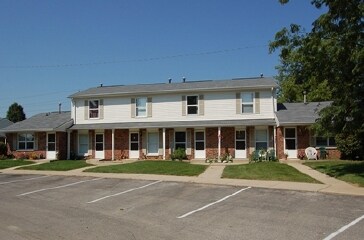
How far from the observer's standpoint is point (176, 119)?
32469mm

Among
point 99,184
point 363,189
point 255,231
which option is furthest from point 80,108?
point 255,231

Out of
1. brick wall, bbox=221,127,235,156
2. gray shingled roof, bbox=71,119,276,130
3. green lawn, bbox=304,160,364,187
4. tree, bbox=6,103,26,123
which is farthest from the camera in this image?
tree, bbox=6,103,26,123

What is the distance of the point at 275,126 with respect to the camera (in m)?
29.9

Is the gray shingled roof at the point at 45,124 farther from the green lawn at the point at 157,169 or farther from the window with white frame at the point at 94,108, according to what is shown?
the green lawn at the point at 157,169

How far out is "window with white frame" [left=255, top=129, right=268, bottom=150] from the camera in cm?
3077

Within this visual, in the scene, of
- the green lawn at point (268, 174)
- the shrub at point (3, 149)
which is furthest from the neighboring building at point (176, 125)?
the green lawn at point (268, 174)

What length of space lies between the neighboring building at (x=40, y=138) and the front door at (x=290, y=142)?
627 inches

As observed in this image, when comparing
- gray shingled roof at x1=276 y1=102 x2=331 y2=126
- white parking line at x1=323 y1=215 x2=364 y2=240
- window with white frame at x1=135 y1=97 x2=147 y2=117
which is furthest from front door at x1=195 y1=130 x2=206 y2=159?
white parking line at x1=323 y1=215 x2=364 y2=240

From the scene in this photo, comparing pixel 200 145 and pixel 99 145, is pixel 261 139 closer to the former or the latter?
pixel 200 145

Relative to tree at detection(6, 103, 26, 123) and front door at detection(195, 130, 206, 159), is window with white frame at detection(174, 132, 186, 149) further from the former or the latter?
tree at detection(6, 103, 26, 123)

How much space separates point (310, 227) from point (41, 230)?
573 centimetres

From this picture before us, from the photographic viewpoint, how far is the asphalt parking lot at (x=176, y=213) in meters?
9.41

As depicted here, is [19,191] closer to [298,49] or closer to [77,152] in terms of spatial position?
[298,49]

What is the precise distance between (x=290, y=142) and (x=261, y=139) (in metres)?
1.99
